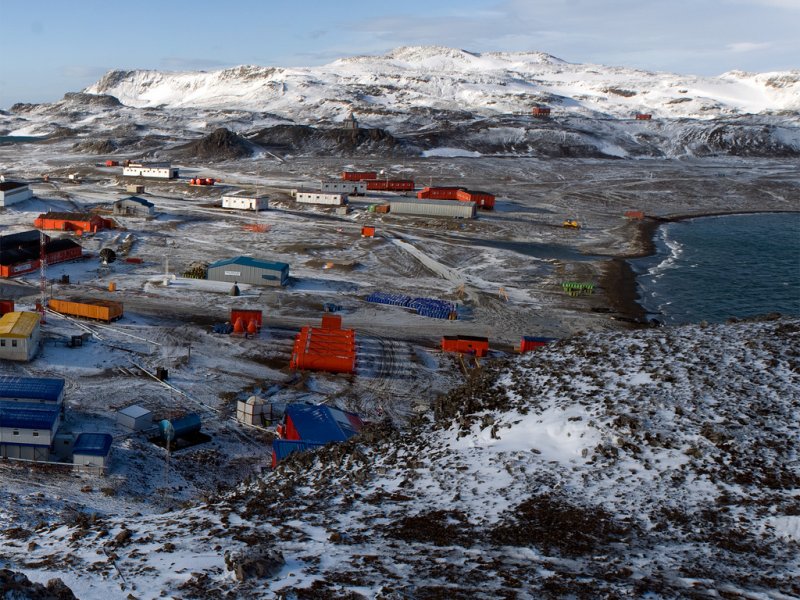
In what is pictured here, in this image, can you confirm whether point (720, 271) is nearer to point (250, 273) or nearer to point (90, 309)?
point (250, 273)

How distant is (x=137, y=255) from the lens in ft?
153

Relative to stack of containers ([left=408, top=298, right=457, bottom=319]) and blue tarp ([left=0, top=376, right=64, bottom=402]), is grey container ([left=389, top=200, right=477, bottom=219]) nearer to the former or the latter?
stack of containers ([left=408, top=298, right=457, bottom=319])

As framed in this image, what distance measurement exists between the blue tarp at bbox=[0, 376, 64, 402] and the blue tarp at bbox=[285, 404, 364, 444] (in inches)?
280

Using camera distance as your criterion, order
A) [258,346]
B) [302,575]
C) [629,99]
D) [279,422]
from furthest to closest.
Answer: [629,99]
[258,346]
[279,422]
[302,575]

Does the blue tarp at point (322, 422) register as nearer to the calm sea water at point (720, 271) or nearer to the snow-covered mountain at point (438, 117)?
the calm sea water at point (720, 271)

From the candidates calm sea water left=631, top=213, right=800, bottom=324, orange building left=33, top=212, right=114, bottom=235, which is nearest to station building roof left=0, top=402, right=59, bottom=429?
calm sea water left=631, top=213, right=800, bottom=324

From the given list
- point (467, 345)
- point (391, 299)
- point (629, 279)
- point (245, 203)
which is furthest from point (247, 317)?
point (245, 203)

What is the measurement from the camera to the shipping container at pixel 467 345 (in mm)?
30438

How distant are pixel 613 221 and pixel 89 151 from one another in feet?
267

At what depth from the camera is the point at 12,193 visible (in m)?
62.1

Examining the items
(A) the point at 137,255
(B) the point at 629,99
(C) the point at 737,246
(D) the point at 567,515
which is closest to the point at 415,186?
(C) the point at 737,246

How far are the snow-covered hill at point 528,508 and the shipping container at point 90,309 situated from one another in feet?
57.8

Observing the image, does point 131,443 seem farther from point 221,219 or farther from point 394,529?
point 221,219

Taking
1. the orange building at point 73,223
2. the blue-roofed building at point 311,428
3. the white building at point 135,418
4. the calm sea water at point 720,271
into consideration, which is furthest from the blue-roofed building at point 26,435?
the orange building at point 73,223
